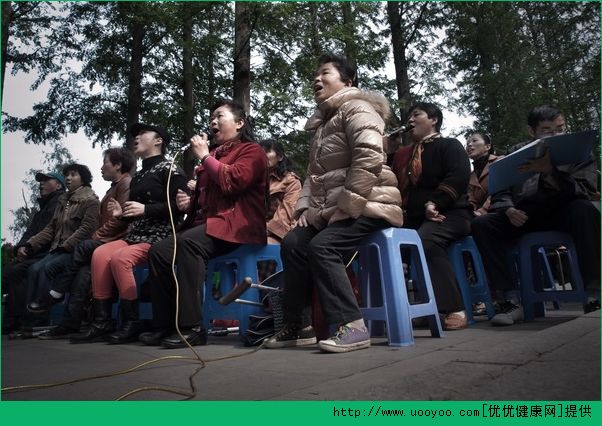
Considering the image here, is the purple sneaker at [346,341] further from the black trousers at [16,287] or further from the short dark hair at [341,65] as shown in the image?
the black trousers at [16,287]

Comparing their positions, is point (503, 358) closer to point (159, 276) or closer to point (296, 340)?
point (296, 340)

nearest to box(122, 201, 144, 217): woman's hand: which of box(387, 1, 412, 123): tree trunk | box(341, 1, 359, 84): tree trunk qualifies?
box(341, 1, 359, 84): tree trunk

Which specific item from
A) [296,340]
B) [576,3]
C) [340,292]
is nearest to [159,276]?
[296,340]

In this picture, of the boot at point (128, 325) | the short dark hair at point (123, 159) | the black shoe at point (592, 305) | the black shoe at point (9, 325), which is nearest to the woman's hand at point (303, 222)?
the boot at point (128, 325)

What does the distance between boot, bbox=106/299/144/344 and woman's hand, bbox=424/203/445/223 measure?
2.54 metres

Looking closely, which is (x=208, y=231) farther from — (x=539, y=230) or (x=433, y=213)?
(x=539, y=230)

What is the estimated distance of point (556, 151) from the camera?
3555 millimetres

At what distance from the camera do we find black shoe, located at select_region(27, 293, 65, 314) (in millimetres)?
5309

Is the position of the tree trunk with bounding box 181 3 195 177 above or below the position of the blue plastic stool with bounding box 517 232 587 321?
above

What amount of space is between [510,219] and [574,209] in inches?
18.0

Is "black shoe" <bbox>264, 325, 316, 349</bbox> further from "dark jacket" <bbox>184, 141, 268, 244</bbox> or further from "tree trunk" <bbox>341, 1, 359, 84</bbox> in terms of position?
"tree trunk" <bbox>341, 1, 359, 84</bbox>

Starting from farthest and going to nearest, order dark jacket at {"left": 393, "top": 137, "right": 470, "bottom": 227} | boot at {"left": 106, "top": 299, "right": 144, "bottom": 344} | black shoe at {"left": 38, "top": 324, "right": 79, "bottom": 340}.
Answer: black shoe at {"left": 38, "top": 324, "right": 79, "bottom": 340} < boot at {"left": 106, "top": 299, "right": 144, "bottom": 344} < dark jacket at {"left": 393, "top": 137, "right": 470, "bottom": 227}

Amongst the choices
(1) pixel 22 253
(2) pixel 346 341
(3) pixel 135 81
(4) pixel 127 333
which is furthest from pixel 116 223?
(3) pixel 135 81

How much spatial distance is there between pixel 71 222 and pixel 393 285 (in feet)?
13.7
